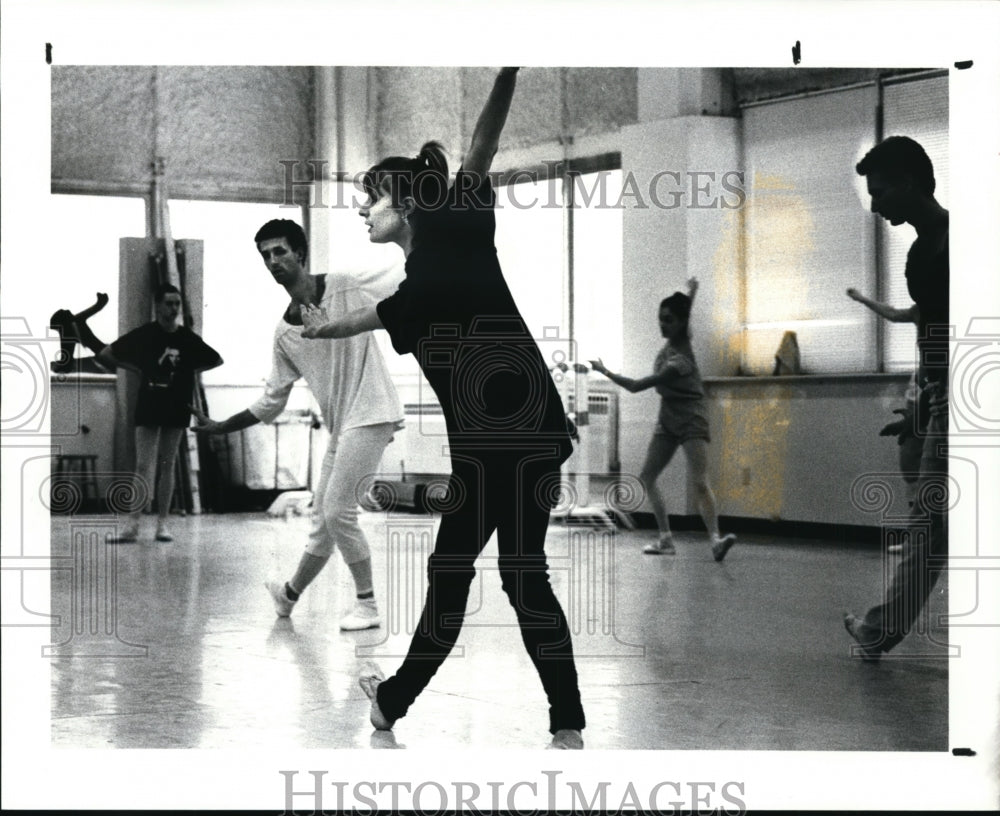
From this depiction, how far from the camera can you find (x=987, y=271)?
2.62m

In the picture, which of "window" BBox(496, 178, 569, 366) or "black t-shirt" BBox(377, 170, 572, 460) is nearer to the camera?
"black t-shirt" BBox(377, 170, 572, 460)

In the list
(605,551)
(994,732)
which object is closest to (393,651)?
(605,551)

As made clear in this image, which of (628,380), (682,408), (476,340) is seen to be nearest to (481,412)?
(476,340)

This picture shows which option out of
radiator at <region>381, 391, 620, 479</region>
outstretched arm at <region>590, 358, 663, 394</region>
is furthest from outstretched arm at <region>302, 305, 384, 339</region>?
outstretched arm at <region>590, 358, 663, 394</region>

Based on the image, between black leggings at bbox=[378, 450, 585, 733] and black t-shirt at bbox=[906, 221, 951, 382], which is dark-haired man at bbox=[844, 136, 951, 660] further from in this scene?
black leggings at bbox=[378, 450, 585, 733]

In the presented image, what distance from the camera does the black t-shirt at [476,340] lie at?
2.79 meters

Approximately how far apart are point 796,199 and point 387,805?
3.12 metres

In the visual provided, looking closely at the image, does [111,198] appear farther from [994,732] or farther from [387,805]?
[994,732]

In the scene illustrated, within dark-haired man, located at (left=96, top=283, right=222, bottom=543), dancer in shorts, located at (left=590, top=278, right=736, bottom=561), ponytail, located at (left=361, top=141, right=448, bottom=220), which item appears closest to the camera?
ponytail, located at (left=361, top=141, right=448, bottom=220)

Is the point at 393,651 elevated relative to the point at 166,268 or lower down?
lower down

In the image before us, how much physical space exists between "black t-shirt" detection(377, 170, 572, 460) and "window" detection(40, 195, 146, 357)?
733mm

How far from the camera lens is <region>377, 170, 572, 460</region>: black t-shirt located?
110 inches

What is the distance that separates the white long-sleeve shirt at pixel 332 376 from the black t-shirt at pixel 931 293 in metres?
1.12

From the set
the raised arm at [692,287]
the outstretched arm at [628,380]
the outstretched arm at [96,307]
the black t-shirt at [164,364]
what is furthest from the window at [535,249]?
the raised arm at [692,287]
